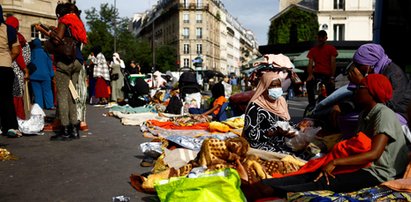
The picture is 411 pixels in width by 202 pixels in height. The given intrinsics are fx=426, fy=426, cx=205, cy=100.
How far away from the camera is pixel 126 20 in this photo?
169ft

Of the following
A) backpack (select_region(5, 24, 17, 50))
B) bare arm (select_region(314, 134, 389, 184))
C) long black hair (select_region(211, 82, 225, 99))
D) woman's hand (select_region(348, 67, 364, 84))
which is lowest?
bare arm (select_region(314, 134, 389, 184))

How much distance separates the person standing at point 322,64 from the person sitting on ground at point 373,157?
5.87 m

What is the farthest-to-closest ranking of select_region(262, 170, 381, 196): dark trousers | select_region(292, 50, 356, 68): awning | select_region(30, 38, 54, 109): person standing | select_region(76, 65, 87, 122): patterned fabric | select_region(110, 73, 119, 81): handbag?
select_region(292, 50, 356, 68): awning < select_region(110, 73, 119, 81): handbag < select_region(30, 38, 54, 109): person standing < select_region(76, 65, 87, 122): patterned fabric < select_region(262, 170, 381, 196): dark trousers

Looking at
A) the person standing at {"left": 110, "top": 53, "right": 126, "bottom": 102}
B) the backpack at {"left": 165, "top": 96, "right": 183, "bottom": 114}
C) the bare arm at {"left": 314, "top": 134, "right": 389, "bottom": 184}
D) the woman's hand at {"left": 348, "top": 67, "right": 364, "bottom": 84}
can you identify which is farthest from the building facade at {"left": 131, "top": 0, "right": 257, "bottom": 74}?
the bare arm at {"left": 314, "top": 134, "right": 389, "bottom": 184}

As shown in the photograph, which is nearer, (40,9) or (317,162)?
(317,162)

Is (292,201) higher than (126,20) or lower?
lower

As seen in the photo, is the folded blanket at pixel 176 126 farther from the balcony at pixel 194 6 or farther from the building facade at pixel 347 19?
the balcony at pixel 194 6

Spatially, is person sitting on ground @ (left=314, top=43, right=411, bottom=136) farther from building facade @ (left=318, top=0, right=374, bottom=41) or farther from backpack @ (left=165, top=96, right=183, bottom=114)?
building facade @ (left=318, top=0, right=374, bottom=41)

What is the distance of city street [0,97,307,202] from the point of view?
423cm

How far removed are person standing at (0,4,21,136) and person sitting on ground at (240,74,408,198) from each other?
17.3 ft

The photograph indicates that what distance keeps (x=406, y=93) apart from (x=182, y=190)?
3.03 meters

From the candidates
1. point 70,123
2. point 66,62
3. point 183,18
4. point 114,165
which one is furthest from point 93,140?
point 183,18

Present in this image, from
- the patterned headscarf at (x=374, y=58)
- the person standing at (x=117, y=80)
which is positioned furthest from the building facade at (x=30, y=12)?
the patterned headscarf at (x=374, y=58)

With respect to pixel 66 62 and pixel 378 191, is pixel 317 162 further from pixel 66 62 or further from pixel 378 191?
pixel 66 62
